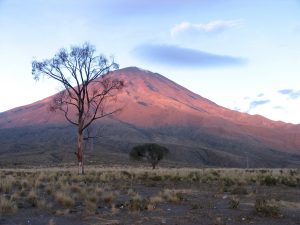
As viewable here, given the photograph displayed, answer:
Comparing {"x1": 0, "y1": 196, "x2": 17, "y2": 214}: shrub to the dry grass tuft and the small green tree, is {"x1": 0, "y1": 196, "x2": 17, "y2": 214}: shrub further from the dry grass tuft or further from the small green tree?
the small green tree

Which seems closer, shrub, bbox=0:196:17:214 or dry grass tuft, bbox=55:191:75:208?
shrub, bbox=0:196:17:214

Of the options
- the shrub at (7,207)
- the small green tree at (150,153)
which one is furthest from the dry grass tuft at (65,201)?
the small green tree at (150,153)

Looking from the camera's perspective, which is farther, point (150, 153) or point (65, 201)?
point (150, 153)

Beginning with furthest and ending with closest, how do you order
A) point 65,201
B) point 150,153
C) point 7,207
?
point 150,153, point 65,201, point 7,207

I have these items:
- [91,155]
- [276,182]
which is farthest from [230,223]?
[91,155]

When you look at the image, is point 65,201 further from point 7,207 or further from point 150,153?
point 150,153

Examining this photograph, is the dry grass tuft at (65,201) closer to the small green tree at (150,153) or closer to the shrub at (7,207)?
the shrub at (7,207)

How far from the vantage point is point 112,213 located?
586 inches

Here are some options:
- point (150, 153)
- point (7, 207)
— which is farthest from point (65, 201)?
point (150, 153)

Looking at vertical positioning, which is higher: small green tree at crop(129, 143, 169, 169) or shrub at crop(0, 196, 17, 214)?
small green tree at crop(129, 143, 169, 169)

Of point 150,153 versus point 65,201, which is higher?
→ point 150,153

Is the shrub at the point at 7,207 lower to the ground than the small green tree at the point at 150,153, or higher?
lower

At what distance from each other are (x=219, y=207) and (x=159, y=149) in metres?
57.0

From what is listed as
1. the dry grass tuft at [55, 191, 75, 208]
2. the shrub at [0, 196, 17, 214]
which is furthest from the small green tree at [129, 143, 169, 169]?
the shrub at [0, 196, 17, 214]
